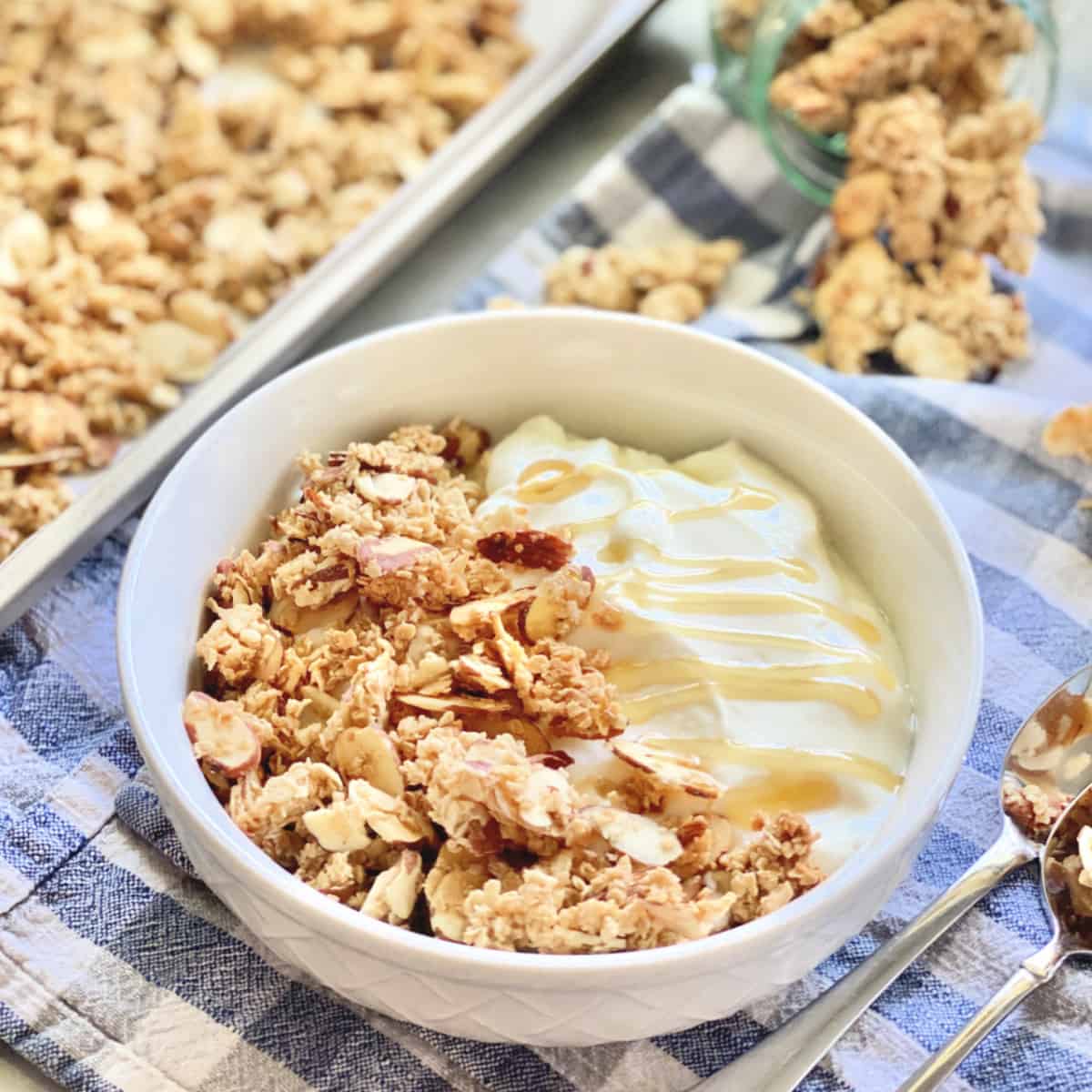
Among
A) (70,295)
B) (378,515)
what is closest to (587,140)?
(70,295)

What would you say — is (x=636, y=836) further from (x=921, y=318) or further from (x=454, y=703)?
(x=921, y=318)

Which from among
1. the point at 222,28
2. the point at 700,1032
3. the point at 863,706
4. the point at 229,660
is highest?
the point at 222,28

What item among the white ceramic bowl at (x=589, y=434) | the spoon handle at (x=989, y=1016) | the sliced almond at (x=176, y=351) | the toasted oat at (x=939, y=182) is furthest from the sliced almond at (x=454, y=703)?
the toasted oat at (x=939, y=182)

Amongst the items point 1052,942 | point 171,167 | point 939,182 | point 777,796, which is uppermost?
point 171,167

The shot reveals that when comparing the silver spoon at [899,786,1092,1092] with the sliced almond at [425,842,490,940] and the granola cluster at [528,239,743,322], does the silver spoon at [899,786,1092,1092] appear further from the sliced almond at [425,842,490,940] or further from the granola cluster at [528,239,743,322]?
the granola cluster at [528,239,743,322]

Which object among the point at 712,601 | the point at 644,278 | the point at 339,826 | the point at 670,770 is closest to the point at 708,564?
the point at 712,601

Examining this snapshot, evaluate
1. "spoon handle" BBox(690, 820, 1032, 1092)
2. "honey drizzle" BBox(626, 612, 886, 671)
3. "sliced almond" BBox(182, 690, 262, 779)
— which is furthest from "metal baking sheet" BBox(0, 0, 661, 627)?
"spoon handle" BBox(690, 820, 1032, 1092)

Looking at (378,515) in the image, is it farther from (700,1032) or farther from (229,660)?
(700,1032)
